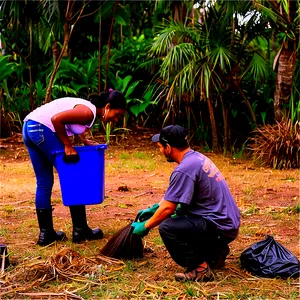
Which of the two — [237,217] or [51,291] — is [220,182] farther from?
[51,291]

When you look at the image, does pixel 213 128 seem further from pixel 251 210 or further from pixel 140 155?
pixel 251 210

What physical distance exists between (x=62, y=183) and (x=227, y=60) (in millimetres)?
4799

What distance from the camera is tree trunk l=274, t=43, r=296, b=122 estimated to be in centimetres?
975

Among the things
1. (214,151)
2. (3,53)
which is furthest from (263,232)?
(3,53)

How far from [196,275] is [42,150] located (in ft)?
5.75

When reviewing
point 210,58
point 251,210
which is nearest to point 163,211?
point 251,210

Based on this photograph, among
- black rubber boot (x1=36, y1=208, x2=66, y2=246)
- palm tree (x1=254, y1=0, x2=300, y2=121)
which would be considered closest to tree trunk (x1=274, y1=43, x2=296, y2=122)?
palm tree (x1=254, y1=0, x2=300, y2=121)

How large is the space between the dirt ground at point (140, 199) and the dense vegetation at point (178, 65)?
753 mm

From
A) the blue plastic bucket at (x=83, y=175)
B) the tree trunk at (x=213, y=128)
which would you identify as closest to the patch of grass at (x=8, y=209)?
the blue plastic bucket at (x=83, y=175)

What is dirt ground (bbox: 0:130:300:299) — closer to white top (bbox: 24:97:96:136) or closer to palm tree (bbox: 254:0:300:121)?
white top (bbox: 24:97:96:136)

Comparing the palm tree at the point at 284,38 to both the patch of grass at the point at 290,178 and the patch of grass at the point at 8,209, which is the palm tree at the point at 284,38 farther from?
the patch of grass at the point at 8,209

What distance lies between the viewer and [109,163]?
9.97 m

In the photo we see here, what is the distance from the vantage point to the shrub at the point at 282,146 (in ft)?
30.4

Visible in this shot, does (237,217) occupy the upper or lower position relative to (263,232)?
upper
